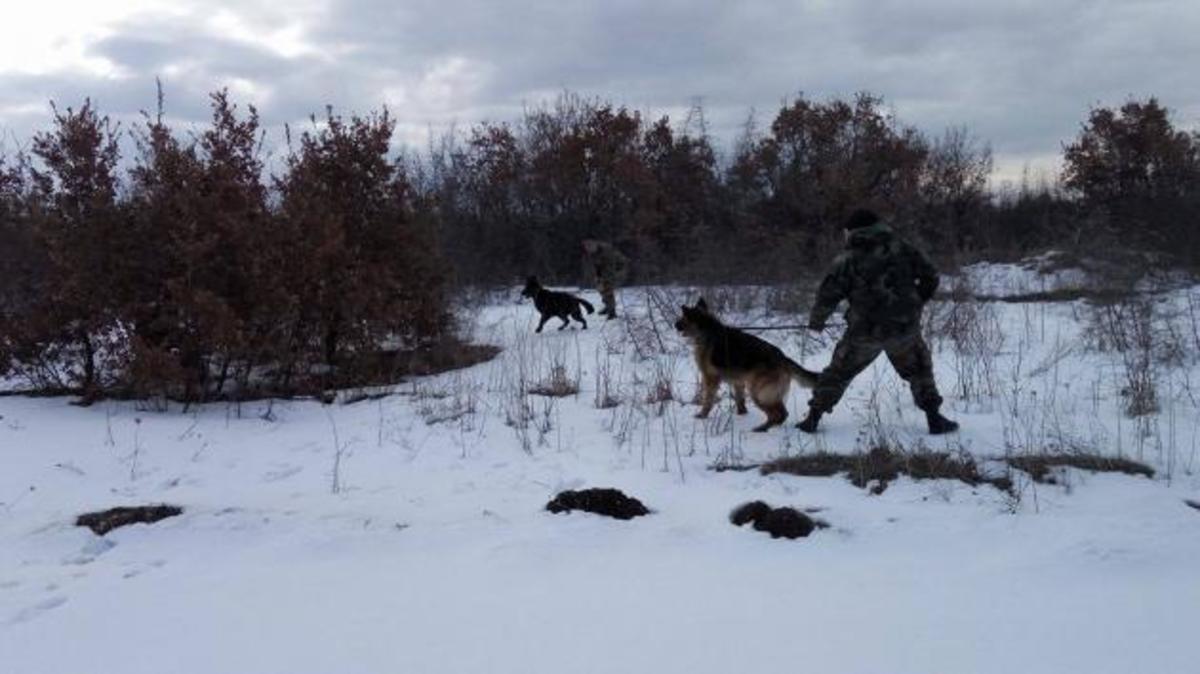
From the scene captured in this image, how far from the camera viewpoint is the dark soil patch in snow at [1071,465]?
6223 millimetres

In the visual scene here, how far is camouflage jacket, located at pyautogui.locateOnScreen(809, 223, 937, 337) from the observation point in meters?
7.22

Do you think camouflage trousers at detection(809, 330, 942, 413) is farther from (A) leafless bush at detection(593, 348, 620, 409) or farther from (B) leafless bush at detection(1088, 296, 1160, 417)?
(A) leafless bush at detection(593, 348, 620, 409)

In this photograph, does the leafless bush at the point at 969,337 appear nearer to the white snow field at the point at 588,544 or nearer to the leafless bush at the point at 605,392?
the white snow field at the point at 588,544

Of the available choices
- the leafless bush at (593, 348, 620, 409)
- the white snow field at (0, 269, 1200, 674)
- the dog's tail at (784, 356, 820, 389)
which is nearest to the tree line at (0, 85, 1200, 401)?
the white snow field at (0, 269, 1200, 674)

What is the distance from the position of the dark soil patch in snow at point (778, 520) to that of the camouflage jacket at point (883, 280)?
6.85ft

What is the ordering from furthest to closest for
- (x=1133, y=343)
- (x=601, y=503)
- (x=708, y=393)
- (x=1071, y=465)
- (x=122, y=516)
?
(x=1133, y=343) → (x=708, y=393) → (x=1071, y=465) → (x=122, y=516) → (x=601, y=503)

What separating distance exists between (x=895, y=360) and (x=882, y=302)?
1.70 ft

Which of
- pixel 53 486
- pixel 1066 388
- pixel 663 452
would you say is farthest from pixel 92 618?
pixel 1066 388

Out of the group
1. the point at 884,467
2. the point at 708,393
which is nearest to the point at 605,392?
the point at 708,393

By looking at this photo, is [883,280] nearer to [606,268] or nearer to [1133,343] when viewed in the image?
[1133,343]

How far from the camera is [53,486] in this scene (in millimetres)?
6941

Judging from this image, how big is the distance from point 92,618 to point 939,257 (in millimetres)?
16861

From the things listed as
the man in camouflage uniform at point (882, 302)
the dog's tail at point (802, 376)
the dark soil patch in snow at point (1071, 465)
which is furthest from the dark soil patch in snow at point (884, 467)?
the dog's tail at point (802, 376)

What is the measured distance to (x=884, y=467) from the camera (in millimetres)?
6430
